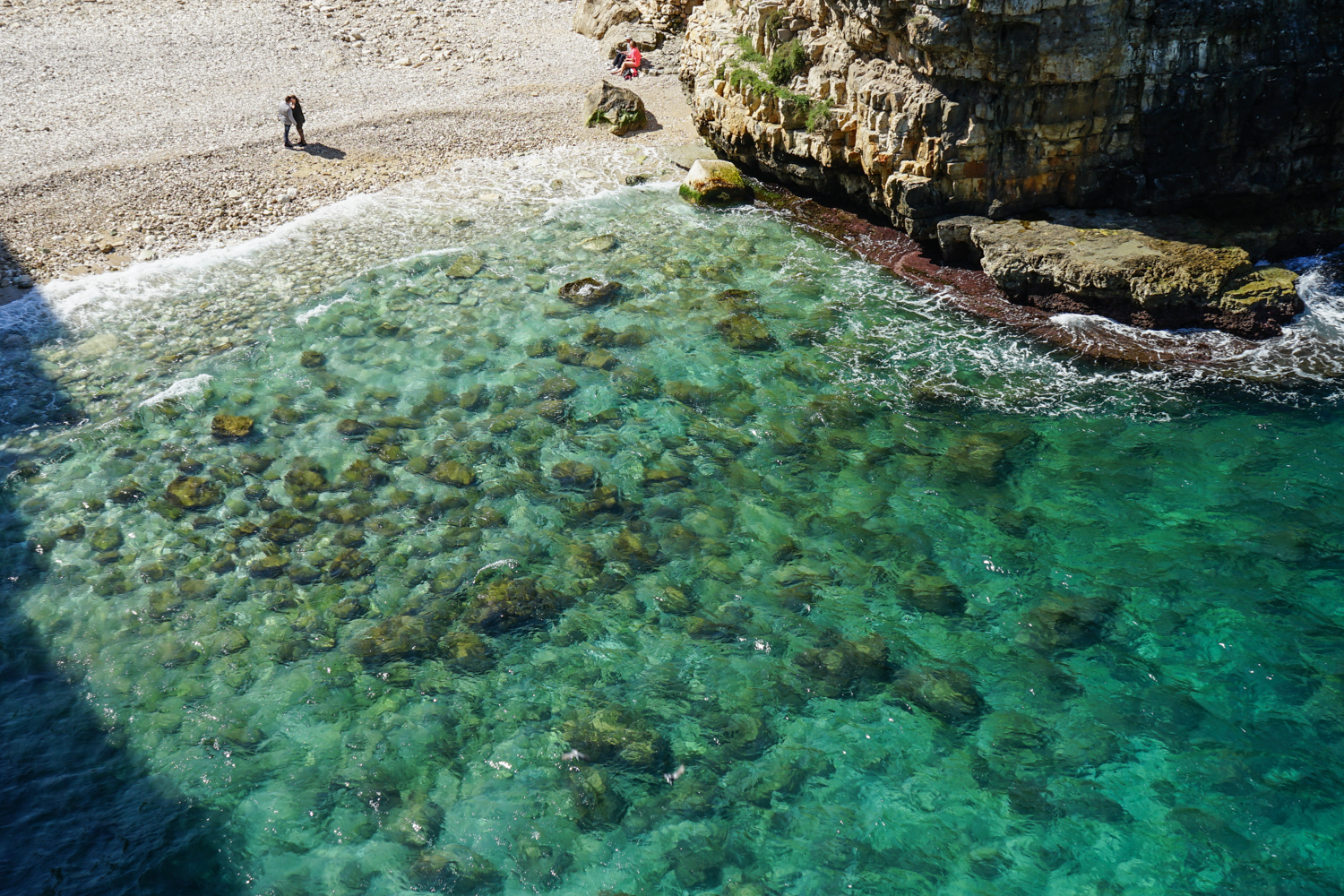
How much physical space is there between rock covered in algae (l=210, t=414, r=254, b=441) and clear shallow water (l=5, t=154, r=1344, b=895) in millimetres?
200

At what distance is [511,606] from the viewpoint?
33.0 ft

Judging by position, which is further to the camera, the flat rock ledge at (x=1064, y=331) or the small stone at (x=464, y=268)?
the small stone at (x=464, y=268)

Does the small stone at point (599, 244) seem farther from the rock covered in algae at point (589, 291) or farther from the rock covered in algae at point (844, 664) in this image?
the rock covered in algae at point (844, 664)

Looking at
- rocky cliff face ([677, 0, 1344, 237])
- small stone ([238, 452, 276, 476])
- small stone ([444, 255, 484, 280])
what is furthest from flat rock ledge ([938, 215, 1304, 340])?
small stone ([238, 452, 276, 476])

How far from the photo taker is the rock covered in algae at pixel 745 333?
1429 cm

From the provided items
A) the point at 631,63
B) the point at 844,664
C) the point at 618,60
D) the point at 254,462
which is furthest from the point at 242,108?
the point at 844,664

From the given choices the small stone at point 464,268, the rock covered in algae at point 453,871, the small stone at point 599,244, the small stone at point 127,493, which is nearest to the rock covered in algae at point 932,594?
the rock covered in algae at point 453,871

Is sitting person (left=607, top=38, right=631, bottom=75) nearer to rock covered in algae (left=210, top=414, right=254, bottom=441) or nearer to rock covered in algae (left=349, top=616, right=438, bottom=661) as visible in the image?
rock covered in algae (left=210, top=414, right=254, bottom=441)

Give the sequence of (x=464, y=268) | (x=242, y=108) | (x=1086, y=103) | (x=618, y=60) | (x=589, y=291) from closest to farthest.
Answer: (x=1086, y=103) < (x=589, y=291) < (x=464, y=268) < (x=242, y=108) < (x=618, y=60)

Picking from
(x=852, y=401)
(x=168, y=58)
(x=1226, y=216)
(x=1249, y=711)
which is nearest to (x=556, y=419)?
(x=852, y=401)

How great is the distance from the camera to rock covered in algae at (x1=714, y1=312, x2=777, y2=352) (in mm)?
14289

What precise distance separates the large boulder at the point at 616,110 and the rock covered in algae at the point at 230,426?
12.1 metres

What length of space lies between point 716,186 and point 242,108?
12040mm

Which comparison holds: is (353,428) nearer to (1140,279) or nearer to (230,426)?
(230,426)
